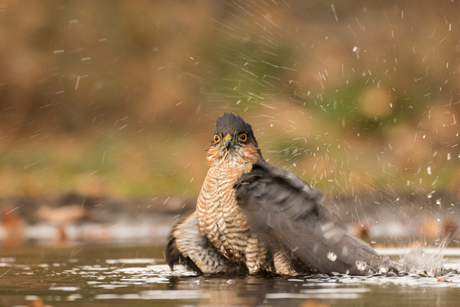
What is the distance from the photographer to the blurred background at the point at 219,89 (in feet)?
38.6

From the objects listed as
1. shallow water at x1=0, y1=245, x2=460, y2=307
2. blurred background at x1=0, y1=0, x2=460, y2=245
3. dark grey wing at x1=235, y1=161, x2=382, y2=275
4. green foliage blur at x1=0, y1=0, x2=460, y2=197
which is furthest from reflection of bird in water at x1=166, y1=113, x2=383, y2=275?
green foliage blur at x1=0, y1=0, x2=460, y2=197

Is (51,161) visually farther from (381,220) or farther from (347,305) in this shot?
(347,305)

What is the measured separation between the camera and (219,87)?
45.4 feet

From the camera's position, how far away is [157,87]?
1422cm

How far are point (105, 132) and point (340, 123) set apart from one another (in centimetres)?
448

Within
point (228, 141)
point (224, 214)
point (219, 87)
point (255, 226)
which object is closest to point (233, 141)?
point (228, 141)

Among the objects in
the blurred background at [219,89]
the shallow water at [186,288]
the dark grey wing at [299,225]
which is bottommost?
the shallow water at [186,288]

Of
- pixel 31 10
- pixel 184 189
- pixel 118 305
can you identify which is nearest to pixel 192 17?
pixel 31 10

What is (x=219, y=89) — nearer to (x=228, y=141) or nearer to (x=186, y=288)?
(x=228, y=141)

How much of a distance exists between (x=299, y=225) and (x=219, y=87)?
901 centimetres

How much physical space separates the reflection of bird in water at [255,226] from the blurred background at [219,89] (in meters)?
5.18

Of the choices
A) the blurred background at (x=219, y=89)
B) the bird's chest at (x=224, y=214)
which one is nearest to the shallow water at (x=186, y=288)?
the bird's chest at (x=224, y=214)

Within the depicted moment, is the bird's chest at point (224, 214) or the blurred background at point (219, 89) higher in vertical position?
the blurred background at point (219, 89)

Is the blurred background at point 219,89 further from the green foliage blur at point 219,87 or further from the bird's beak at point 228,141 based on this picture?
the bird's beak at point 228,141
